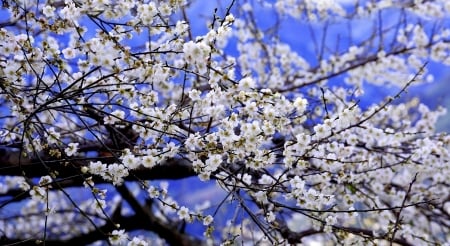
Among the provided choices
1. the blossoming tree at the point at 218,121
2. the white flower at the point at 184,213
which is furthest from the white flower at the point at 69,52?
the white flower at the point at 184,213

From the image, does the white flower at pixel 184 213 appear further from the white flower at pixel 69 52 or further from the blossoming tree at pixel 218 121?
the white flower at pixel 69 52

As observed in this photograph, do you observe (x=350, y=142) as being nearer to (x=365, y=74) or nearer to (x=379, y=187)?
(x=379, y=187)

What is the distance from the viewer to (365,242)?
2.14m

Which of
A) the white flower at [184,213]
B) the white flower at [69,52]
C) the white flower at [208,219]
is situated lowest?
the white flower at [208,219]

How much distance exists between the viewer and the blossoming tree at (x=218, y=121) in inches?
75.0

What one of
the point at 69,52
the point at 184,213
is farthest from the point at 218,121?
the point at 69,52

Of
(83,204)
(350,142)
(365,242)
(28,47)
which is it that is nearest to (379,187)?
(350,142)

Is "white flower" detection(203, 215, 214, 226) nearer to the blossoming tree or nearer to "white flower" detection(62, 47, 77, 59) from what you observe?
the blossoming tree

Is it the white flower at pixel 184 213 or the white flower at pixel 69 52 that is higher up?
the white flower at pixel 69 52

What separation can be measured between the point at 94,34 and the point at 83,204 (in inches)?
127

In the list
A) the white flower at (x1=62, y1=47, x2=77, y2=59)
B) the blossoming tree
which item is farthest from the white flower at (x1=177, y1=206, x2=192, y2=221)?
the white flower at (x1=62, y1=47, x2=77, y2=59)

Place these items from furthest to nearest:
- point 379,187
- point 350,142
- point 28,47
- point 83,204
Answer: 1. point 83,204
2. point 379,187
3. point 350,142
4. point 28,47

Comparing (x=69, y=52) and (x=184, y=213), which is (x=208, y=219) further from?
(x=69, y=52)

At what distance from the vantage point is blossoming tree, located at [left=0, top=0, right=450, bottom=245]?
1905 millimetres
